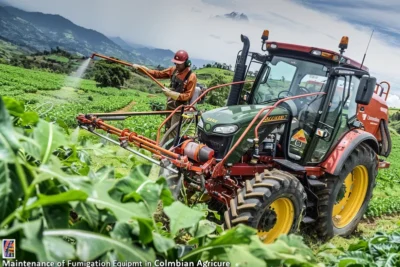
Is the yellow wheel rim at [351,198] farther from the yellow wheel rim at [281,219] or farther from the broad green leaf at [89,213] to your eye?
the broad green leaf at [89,213]

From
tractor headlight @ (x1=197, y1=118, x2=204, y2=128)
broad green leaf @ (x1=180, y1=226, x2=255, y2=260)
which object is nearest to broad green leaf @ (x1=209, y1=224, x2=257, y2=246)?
broad green leaf @ (x1=180, y1=226, x2=255, y2=260)

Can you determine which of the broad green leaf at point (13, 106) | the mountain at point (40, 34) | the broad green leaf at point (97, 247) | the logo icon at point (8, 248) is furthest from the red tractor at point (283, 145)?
the mountain at point (40, 34)

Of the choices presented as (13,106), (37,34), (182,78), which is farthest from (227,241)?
(37,34)

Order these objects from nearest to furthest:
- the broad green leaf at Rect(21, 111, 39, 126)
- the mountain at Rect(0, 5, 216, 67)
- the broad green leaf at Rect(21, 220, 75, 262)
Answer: the broad green leaf at Rect(21, 220, 75, 262) → the broad green leaf at Rect(21, 111, 39, 126) → the mountain at Rect(0, 5, 216, 67)

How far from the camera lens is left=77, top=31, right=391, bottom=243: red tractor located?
4.68 meters

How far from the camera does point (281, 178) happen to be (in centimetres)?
467

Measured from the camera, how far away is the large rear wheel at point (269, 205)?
4.43 metres

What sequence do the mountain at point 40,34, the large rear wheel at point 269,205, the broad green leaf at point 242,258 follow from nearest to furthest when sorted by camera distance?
1. the broad green leaf at point 242,258
2. the large rear wheel at point 269,205
3. the mountain at point 40,34

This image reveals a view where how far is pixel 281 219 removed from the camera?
5043 millimetres

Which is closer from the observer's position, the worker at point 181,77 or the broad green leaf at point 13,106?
the broad green leaf at point 13,106

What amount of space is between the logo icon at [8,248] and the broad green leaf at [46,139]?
1.10 feet

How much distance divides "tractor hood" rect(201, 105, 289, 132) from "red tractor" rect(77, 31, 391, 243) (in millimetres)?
12

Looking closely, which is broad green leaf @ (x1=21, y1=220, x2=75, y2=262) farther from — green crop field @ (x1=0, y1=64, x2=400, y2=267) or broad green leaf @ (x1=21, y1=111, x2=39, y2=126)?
broad green leaf @ (x1=21, y1=111, x2=39, y2=126)

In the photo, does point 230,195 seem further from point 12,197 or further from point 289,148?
point 12,197
